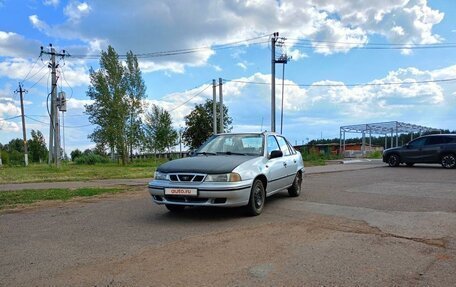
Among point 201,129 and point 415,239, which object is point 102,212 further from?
point 201,129

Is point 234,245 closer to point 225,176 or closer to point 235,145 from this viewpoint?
point 225,176

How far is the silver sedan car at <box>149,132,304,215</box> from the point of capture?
22.1ft

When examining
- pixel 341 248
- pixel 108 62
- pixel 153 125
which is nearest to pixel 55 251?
pixel 341 248

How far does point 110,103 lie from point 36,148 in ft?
139

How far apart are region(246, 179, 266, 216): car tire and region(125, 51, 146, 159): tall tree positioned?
36.9 m

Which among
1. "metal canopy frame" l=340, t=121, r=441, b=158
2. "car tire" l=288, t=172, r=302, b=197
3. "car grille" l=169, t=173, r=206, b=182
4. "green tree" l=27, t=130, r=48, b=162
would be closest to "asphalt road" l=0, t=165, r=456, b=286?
"car grille" l=169, t=173, r=206, b=182

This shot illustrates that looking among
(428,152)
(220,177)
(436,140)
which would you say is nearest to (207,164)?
(220,177)

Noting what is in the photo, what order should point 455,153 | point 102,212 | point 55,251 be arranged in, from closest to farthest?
point 55,251 → point 102,212 → point 455,153

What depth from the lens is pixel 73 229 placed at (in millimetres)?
6438

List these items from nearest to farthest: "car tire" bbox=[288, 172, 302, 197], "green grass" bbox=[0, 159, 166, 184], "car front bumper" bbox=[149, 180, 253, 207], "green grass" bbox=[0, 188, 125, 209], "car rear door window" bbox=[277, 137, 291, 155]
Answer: "car front bumper" bbox=[149, 180, 253, 207] < "car rear door window" bbox=[277, 137, 291, 155] < "green grass" bbox=[0, 188, 125, 209] < "car tire" bbox=[288, 172, 302, 197] < "green grass" bbox=[0, 159, 166, 184]

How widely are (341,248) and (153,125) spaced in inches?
2049

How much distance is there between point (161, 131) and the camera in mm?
56781

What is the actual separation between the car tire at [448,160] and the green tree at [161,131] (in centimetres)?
3743

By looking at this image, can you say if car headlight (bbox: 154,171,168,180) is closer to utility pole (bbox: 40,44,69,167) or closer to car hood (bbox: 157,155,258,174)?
car hood (bbox: 157,155,258,174)
